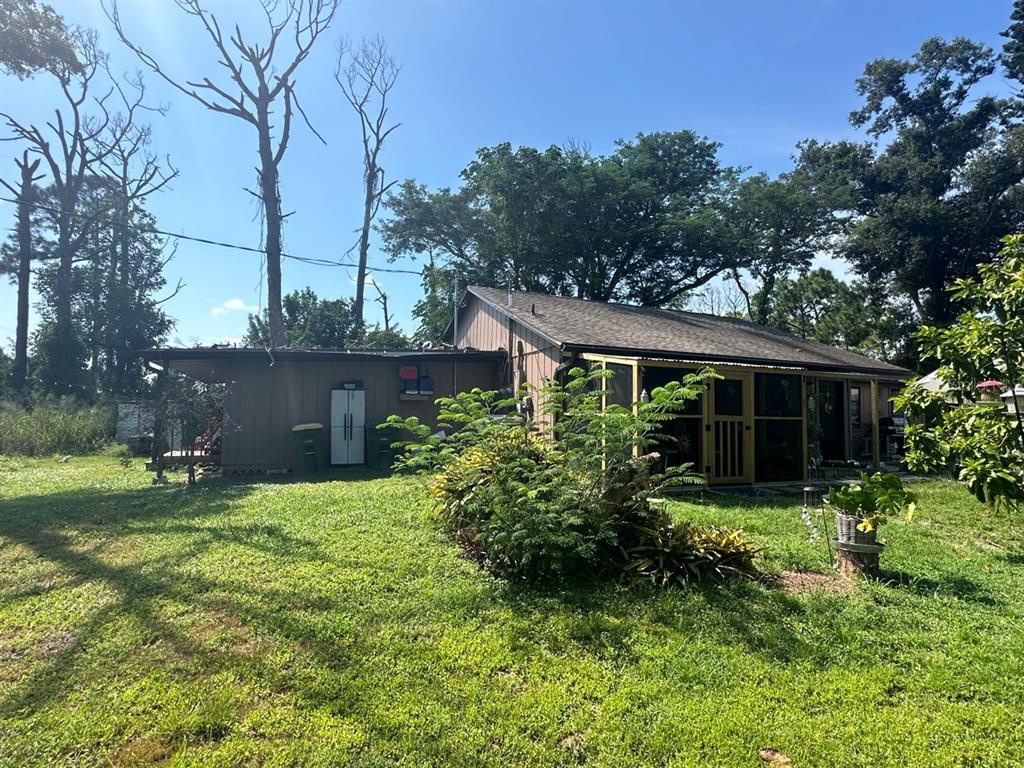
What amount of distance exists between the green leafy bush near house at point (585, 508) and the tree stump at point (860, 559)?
75cm

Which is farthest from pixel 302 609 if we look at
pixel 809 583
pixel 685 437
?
pixel 685 437

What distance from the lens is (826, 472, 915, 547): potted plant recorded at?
13.5 feet

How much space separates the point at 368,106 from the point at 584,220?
10.6 meters

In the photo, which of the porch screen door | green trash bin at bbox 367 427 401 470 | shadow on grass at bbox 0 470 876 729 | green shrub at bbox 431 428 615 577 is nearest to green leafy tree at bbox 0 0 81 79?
green trash bin at bbox 367 427 401 470

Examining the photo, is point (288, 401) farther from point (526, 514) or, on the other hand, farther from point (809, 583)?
point (809, 583)

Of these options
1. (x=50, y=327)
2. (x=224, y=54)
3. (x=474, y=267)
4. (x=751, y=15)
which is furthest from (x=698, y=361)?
(x=50, y=327)

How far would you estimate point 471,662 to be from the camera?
2871 millimetres

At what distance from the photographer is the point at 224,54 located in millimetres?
17172

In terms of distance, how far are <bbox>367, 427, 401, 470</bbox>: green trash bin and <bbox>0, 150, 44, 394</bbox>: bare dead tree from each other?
58.5ft

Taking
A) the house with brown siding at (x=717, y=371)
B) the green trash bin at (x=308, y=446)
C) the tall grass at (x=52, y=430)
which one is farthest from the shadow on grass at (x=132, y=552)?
the tall grass at (x=52, y=430)

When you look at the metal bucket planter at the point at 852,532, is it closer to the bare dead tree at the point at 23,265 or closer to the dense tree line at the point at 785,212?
the dense tree line at the point at 785,212

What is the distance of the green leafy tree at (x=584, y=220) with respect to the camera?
2217 centimetres

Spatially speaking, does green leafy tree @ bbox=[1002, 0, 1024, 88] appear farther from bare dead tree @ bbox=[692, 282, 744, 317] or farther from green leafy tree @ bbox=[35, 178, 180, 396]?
green leafy tree @ bbox=[35, 178, 180, 396]

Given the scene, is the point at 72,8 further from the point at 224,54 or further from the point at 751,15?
the point at 751,15
